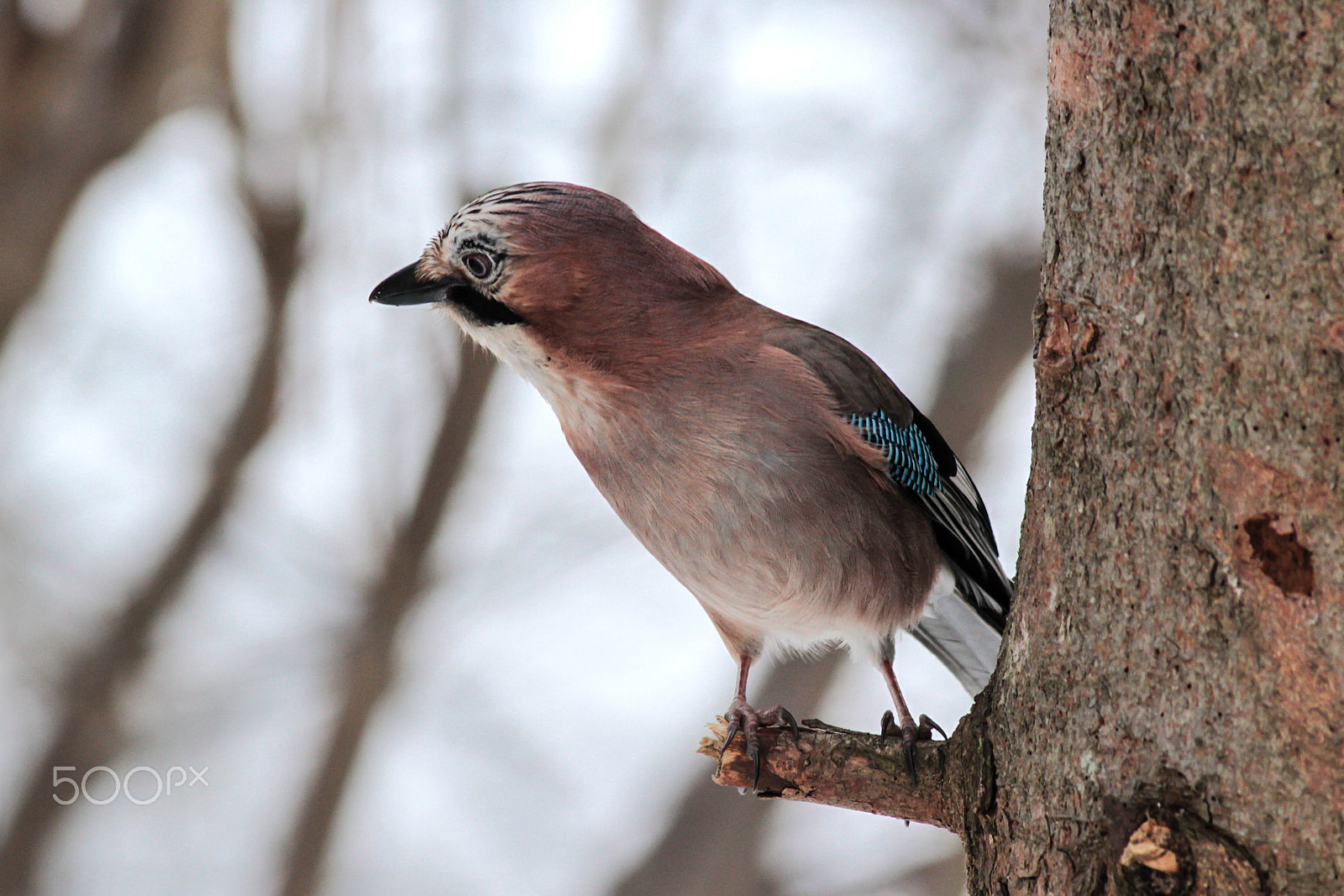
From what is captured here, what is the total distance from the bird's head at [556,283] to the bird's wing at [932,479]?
0.92 feet

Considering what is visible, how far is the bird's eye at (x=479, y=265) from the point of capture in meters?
2.49

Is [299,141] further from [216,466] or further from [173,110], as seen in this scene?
[216,466]

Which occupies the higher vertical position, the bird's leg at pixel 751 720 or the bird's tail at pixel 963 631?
the bird's tail at pixel 963 631

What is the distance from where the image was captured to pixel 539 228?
2477 mm

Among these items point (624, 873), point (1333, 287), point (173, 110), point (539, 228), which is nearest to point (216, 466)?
point (173, 110)

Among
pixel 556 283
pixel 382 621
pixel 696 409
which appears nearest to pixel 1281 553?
pixel 696 409

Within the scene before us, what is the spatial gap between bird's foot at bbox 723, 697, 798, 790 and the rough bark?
0.55m

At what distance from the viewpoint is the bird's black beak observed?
2.54 m

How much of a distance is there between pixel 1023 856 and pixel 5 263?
156 inches

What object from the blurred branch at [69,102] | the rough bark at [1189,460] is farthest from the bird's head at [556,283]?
the blurred branch at [69,102]

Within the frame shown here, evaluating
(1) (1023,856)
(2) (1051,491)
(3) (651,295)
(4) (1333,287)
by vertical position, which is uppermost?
(3) (651,295)

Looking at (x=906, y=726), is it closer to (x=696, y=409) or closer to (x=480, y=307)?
(x=696, y=409)

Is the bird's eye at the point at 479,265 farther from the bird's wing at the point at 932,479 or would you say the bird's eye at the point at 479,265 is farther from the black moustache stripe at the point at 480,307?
the bird's wing at the point at 932,479

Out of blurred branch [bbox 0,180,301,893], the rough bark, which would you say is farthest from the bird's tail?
blurred branch [bbox 0,180,301,893]
